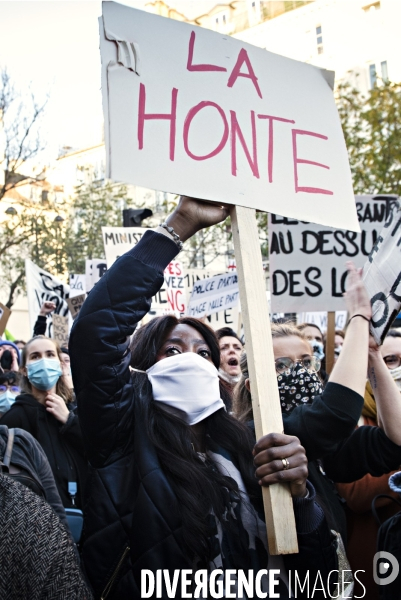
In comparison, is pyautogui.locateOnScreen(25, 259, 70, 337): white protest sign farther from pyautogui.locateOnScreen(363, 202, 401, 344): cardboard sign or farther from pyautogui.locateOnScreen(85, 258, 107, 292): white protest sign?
pyautogui.locateOnScreen(363, 202, 401, 344): cardboard sign

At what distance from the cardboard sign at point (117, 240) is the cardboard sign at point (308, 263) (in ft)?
8.77

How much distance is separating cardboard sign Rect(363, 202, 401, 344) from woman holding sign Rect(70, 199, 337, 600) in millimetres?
670

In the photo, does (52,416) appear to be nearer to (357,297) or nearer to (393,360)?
(393,360)

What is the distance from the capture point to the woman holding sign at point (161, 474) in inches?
78.9

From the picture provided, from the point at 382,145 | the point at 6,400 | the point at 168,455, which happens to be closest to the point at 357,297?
the point at 168,455

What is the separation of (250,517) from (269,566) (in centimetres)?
15

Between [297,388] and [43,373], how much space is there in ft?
8.39

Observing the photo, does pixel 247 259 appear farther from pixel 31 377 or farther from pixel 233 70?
pixel 31 377

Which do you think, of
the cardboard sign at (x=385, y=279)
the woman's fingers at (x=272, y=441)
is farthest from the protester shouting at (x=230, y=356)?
the woman's fingers at (x=272, y=441)

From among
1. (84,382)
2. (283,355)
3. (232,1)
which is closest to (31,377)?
(283,355)

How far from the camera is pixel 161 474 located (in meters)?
2.10

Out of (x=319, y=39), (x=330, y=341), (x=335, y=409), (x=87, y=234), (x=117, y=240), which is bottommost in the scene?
(x=335, y=409)

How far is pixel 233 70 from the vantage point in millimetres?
2457

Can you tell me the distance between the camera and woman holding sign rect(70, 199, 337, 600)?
2.00 metres
